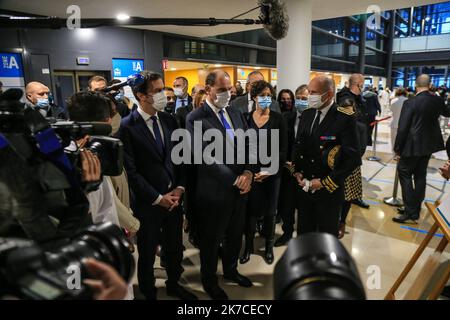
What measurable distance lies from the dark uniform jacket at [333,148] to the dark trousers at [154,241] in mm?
1148

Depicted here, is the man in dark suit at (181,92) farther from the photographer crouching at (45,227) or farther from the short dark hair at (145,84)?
the photographer crouching at (45,227)

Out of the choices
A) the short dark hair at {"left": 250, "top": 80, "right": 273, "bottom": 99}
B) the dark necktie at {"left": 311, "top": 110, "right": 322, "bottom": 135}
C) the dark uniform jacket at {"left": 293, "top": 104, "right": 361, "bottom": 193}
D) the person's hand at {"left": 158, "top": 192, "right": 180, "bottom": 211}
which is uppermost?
the short dark hair at {"left": 250, "top": 80, "right": 273, "bottom": 99}

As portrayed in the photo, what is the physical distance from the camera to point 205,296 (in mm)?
2316

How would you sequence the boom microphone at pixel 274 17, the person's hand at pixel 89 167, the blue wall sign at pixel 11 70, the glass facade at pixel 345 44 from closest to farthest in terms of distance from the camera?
the person's hand at pixel 89 167
the boom microphone at pixel 274 17
the blue wall sign at pixel 11 70
the glass facade at pixel 345 44

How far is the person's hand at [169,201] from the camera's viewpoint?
6.62 ft

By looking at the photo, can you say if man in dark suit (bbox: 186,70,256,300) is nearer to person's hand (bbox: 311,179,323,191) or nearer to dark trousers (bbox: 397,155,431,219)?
person's hand (bbox: 311,179,323,191)

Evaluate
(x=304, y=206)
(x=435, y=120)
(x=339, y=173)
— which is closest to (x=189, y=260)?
(x=304, y=206)

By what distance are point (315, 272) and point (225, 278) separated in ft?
6.92

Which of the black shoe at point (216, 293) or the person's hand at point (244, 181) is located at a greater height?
the person's hand at point (244, 181)

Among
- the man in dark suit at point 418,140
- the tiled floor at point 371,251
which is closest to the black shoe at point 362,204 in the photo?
the tiled floor at point 371,251

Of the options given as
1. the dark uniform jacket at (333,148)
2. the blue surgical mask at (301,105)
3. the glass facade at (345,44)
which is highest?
the glass facade at (345,44)

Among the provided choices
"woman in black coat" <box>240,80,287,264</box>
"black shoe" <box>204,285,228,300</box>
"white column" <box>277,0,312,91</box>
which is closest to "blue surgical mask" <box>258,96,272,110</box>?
"woman in black coat" <box>240,80,287,264</box>

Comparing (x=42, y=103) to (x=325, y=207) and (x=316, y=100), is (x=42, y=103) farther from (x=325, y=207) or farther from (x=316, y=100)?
(x=325, y=207)

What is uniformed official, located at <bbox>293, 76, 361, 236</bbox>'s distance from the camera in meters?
2.30
